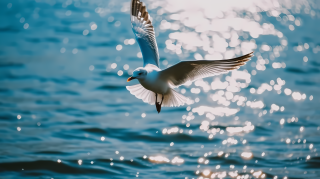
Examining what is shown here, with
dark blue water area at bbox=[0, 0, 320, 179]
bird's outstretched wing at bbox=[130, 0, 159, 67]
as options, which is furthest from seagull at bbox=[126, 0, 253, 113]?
dark blue water area at bbox=[0, 0, 320, 179]

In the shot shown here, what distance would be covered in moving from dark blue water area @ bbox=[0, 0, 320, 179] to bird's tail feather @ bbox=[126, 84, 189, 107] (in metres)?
1.67

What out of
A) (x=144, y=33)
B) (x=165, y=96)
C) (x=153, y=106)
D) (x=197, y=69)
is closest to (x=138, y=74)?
(x=197, y=69)

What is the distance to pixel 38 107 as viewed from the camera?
9961 mm

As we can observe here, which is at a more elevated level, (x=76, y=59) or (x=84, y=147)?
(x=76, y=59)

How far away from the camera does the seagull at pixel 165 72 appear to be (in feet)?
18.4

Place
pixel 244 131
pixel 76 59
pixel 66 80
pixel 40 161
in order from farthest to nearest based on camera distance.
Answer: pixel 76 59, pixel 66 80, pixel 244 131, pixel 40 161

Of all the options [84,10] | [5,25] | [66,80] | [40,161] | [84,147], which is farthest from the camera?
[84,10]

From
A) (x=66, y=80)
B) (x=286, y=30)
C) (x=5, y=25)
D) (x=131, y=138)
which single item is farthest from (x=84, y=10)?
(x=131, y=138)

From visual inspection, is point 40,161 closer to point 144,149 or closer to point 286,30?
point 144,149

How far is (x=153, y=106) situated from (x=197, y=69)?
4705 mm

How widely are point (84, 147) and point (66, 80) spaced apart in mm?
3402

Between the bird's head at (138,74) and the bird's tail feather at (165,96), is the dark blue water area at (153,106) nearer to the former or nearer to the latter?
the bird's tail feather at (165,96)

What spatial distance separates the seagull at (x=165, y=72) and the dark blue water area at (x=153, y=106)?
178 cm

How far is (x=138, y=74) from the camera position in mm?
5566
